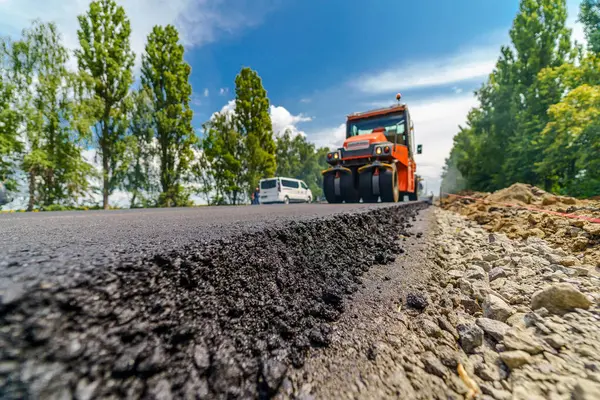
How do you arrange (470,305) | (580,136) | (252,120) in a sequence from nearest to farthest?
(470,305) < (580,136) < (252,120)

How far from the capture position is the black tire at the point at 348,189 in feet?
21.5

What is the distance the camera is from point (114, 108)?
1323 cm

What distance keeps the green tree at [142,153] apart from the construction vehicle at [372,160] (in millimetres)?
12761

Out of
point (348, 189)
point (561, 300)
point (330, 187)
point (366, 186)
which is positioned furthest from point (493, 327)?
point (330, 187)

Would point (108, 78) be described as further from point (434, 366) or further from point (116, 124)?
point (434, 366)

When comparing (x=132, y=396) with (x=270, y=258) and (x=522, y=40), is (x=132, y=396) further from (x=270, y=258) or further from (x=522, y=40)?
(x=522, y=40)

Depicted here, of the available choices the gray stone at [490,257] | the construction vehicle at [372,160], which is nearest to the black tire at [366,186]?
the construction vehicle at [372,160]

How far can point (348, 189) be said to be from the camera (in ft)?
21.7

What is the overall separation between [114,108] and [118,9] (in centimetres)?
521

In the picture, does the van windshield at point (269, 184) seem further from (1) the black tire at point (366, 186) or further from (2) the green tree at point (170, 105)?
(1) the black tire at point (366, 186)

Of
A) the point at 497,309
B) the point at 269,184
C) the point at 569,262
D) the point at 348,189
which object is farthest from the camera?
the point at 269,184

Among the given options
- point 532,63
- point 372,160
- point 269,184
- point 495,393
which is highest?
point 532,63

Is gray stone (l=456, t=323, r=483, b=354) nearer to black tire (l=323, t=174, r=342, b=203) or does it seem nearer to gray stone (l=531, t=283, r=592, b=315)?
gray stone (l=531, t=283, r=592, b=315)

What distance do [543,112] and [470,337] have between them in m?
19.1
